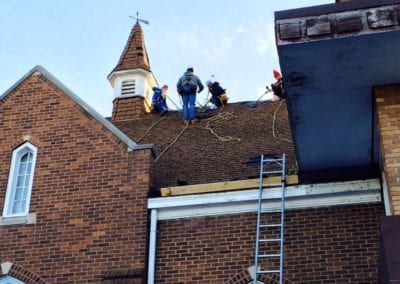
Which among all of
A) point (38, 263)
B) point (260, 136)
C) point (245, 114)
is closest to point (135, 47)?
point (245, 114)

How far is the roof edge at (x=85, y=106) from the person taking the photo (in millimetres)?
12711

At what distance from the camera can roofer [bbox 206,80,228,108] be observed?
18.4m

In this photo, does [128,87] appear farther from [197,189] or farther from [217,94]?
[197,189]

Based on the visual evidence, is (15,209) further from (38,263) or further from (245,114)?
(245,114)

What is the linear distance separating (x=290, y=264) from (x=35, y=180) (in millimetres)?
5122

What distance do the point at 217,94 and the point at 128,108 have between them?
286 cm

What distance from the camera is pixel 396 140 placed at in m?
8.81

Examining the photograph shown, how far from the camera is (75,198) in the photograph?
12.4m

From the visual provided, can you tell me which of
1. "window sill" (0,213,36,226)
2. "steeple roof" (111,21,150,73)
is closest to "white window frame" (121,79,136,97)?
"steeple roof" (111,21,150,73)

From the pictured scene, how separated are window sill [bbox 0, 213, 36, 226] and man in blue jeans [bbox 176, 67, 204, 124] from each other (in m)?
5.57

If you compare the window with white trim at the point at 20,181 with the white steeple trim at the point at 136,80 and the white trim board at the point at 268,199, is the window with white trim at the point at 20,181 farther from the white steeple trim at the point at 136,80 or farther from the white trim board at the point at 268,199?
the white steeple trim at the point at 136,80

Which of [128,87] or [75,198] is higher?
[128,87]

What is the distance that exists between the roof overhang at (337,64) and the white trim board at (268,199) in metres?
0.93

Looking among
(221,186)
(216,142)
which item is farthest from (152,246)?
(216,142)
